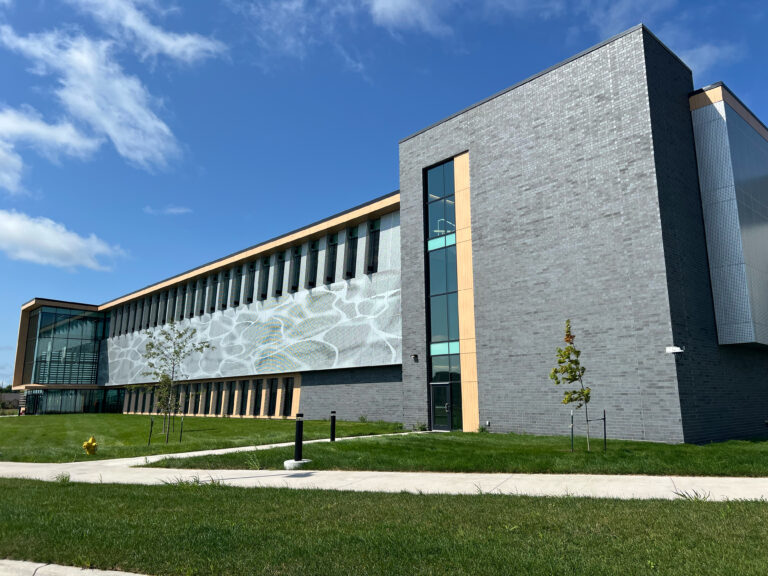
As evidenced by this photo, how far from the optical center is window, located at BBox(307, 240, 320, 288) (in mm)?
35531

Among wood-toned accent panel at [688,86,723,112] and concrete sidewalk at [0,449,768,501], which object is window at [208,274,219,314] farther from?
wood-toned accent panel at [688,86,723,112]

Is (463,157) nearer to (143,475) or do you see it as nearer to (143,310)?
(143,475)

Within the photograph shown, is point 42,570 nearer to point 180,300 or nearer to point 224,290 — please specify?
point 224,290

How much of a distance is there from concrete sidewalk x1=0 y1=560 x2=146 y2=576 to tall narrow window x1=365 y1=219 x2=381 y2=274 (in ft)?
83.8

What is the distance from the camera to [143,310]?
58.0 metres

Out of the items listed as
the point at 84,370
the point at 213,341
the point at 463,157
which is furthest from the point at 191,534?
the point at 84,370

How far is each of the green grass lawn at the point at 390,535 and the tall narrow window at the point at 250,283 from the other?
32.7 metres

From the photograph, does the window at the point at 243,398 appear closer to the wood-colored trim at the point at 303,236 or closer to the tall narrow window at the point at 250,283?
the tall narrow window at the point at 250,283

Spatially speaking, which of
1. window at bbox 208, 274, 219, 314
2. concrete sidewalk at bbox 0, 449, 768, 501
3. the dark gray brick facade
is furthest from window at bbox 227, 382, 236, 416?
concrete sidewalk at bbox 0, 449, 768, 501

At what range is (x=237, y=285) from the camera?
43.5 m

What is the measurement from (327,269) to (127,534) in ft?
91.2

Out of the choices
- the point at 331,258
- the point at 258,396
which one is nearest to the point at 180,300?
the point at 258,396

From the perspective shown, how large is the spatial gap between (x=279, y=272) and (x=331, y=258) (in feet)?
20.4

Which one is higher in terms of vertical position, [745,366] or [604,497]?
[745,366]
